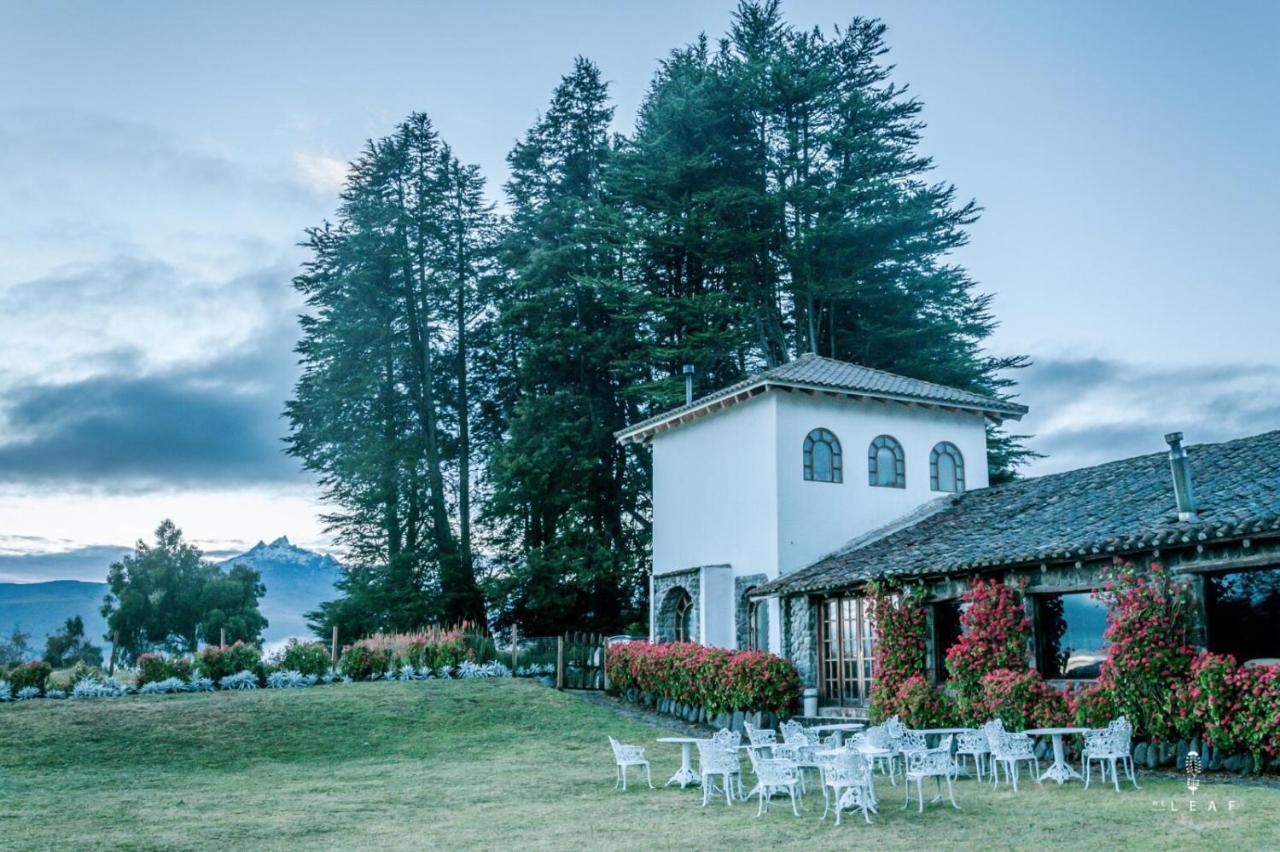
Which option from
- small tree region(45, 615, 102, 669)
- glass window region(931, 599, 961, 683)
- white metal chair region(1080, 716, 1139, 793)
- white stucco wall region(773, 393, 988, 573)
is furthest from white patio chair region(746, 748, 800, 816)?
small tree region(45, 615, 102, 669)

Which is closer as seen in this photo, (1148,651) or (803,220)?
(1148,651)

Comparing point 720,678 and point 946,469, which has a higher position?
point 946,469

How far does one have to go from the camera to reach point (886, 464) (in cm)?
2412

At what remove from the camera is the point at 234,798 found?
44.0 feet

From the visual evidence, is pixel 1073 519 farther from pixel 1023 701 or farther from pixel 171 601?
pixel 171 601

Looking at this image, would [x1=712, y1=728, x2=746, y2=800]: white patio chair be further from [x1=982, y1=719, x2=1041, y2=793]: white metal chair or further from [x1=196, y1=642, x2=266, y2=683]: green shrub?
[x1=196, y1=642, x2=266, y2=683]: green shrub

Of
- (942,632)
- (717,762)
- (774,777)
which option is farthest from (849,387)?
(774,777)

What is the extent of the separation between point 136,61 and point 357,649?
13.0 metres

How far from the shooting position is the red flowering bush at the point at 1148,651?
14.2 metres

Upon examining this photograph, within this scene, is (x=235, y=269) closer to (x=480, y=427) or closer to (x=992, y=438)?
(x=480, y=427)

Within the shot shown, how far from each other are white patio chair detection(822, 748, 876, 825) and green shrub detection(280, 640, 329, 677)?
15348 millimetres

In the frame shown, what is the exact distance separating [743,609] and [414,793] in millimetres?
10746

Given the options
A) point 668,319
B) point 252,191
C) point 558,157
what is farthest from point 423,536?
point 252,191

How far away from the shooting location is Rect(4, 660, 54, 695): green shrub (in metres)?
21.2
